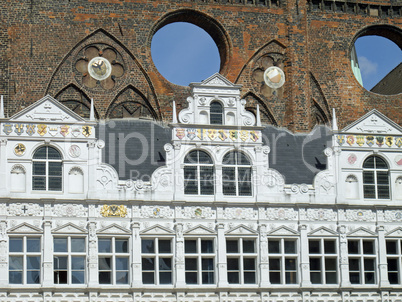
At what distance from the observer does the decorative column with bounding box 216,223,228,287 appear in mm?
43719

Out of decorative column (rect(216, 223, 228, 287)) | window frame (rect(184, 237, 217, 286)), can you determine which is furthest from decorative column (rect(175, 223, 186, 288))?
decorative column (rect(216, 223, 228, 287))

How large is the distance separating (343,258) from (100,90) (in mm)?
17241

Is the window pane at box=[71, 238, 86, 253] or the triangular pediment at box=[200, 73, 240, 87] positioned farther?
the triangular pediment at box=[200, 73, 240, 87]

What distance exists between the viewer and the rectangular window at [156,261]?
43.3 metres

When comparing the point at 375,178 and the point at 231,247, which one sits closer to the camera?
the point at 231,247

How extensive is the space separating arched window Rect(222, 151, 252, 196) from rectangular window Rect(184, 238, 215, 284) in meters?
2.20

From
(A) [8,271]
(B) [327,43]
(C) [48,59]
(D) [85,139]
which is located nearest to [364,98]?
(B) [327,43]

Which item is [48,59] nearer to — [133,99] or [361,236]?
[133,99]

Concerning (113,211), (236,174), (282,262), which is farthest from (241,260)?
(113,211)

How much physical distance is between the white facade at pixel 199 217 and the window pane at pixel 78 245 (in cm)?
4

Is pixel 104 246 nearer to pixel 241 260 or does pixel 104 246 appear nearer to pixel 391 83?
pixel 241 260

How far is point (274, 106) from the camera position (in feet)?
193

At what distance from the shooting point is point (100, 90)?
5691cm

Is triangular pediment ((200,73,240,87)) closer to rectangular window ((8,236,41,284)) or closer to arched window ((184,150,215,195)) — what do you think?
arched window ((184,150,215,195))
